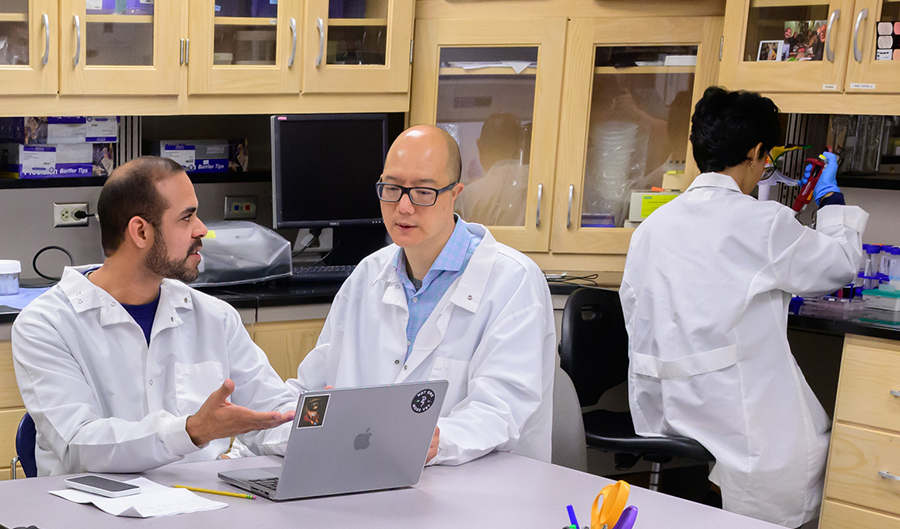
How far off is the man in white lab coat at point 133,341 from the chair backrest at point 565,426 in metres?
0.60

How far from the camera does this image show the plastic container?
2732mm

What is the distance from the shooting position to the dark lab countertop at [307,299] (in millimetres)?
2607

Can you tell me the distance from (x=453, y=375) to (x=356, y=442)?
513mm

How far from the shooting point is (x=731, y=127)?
2.57 meters

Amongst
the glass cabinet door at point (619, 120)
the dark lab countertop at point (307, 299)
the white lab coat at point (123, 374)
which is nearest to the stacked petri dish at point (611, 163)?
the glass cabinet door at point (619, 120)

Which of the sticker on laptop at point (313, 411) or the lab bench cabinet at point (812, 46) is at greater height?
the lab bench cabinet at point (812, 46)

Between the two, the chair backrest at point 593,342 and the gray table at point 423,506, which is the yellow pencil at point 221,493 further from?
the chair backrest at point 593,342

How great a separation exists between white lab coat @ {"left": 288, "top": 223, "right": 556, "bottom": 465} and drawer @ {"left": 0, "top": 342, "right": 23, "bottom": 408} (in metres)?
0.92

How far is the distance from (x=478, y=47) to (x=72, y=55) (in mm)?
1348

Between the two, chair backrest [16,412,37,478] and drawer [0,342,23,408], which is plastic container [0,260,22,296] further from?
chair backrest [16,412,37,478]

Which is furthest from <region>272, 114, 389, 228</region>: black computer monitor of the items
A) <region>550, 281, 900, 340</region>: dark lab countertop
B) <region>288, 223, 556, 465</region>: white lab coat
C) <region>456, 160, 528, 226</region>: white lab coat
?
<region>550, 281, 900, 340</region>: dark lab countertop

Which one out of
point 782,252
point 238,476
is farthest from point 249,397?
point 782,252

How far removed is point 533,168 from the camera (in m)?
3.29

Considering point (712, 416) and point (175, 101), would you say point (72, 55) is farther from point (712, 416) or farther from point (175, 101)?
point (712, 416)
